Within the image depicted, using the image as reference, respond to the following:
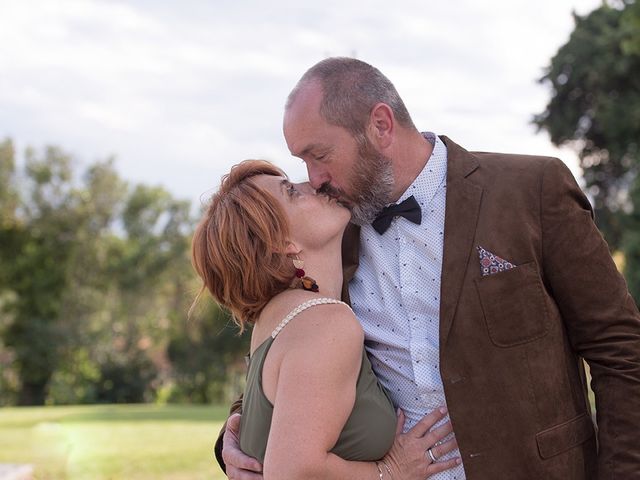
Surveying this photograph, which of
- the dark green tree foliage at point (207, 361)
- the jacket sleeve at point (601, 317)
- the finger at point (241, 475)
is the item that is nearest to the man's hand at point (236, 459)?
the finger at point (241, 475)

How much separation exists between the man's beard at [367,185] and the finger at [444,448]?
0.82 metres

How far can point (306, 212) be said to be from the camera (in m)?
2.87

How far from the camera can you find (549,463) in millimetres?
2766

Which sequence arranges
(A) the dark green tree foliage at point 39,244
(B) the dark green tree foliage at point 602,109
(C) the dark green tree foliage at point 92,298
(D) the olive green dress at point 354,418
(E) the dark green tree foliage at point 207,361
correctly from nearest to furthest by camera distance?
(D) the olive green dress at point 354,418 → (B) the dark green tree foliage at point 602,109 → (E) the dark green tree foliage at point 207,361 → (C) the dark green tree foliage at point 92,298 → (A) the dark green tree foliage at point 39,244

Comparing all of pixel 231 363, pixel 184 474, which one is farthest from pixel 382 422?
pixel 231 363

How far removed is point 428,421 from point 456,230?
2.09 ft

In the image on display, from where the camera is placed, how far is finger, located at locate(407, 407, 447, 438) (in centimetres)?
287

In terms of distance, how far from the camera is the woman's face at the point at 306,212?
9.37 ft

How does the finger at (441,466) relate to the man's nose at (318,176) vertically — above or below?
below

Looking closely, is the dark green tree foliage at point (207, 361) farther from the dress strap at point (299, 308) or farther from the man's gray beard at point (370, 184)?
the dress strap at point (299, 308)

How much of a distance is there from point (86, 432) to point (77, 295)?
21174mm

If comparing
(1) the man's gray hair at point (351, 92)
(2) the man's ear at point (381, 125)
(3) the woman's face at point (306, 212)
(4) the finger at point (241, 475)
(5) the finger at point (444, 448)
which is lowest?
(4) the finger at point (241, 475)

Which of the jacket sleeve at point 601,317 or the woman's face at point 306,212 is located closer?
the jacket sleeve at point 601,317

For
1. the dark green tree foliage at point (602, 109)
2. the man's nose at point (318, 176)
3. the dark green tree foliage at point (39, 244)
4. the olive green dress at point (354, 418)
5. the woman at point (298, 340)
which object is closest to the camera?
the woman at point (298, 340)
